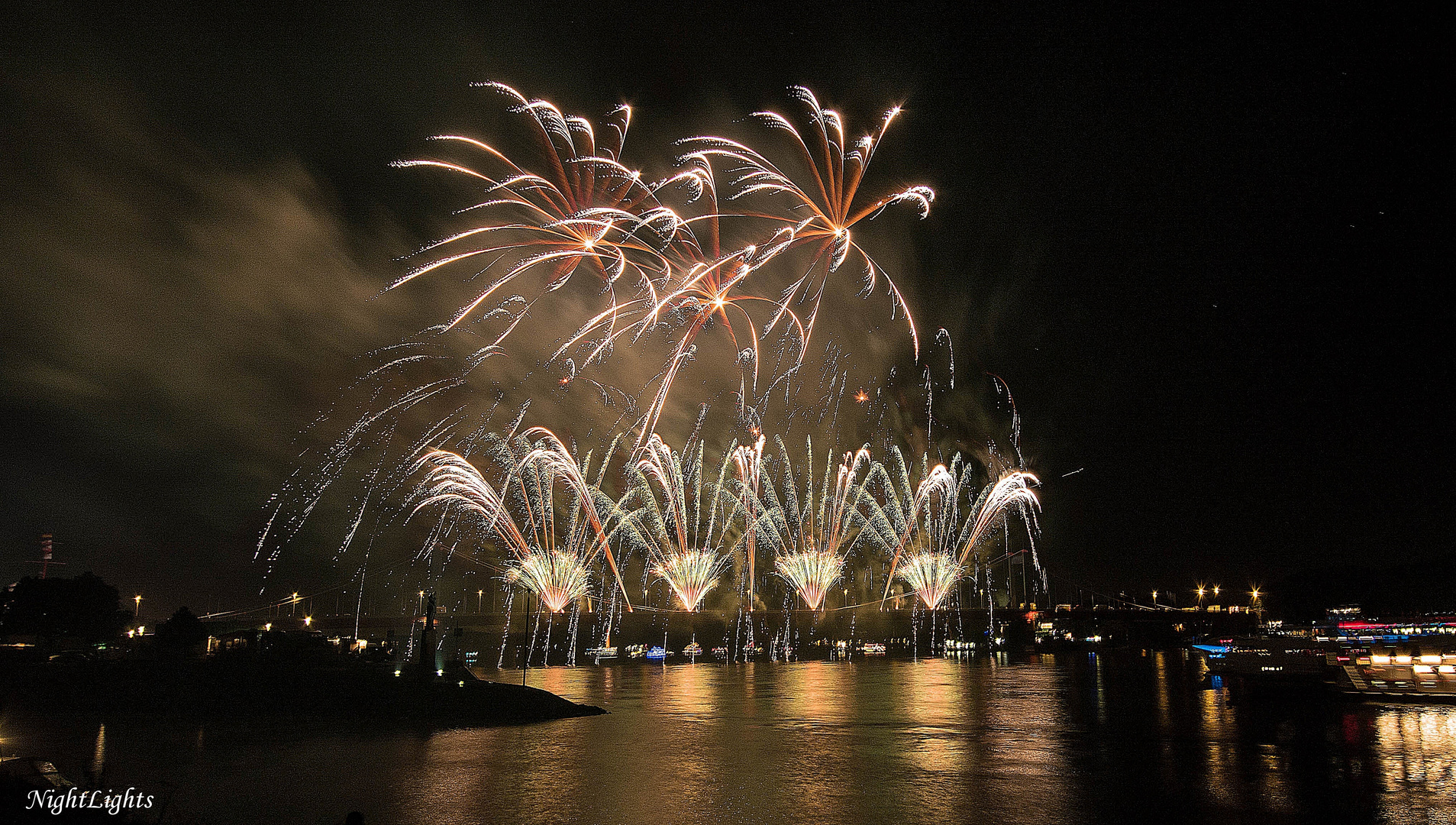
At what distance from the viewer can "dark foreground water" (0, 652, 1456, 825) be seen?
14352mm

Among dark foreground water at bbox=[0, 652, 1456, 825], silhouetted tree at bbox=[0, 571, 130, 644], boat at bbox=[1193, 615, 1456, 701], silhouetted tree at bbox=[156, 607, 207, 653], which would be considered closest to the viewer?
dark foreground water at bbox=[0, 652, 1456, 825]

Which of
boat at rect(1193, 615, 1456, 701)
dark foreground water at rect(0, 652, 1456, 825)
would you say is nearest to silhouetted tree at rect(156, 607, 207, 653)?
dark foreground water at rect(0, 652, 1456, 825)

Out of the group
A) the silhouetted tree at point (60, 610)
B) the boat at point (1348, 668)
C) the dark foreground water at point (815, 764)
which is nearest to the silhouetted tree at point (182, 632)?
the dark foreground water at point (815, 764)

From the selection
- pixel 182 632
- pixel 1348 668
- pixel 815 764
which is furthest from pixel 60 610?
pixel 1348 668

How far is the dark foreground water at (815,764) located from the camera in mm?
14352

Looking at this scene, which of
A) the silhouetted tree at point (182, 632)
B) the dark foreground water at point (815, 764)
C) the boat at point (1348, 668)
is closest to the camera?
the dark foreground water at point (815, 764)

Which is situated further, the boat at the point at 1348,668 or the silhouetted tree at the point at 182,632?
the silhouetted tree at the point at 182,632

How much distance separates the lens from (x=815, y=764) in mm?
18891

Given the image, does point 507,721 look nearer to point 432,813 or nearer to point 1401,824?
point 432,813

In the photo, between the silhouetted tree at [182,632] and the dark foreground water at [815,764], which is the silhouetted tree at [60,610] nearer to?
the silhouetted tree at [182,632]

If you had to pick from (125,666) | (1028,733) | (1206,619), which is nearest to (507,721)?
(1028,733)

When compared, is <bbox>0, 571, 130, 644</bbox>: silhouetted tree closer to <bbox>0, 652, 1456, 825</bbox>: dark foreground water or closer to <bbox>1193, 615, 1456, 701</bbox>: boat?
<bbox>0, 652, 1456, 825</bbox>: dark foreground water

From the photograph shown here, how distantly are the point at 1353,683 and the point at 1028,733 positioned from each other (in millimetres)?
23022

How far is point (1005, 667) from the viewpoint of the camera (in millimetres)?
69625
